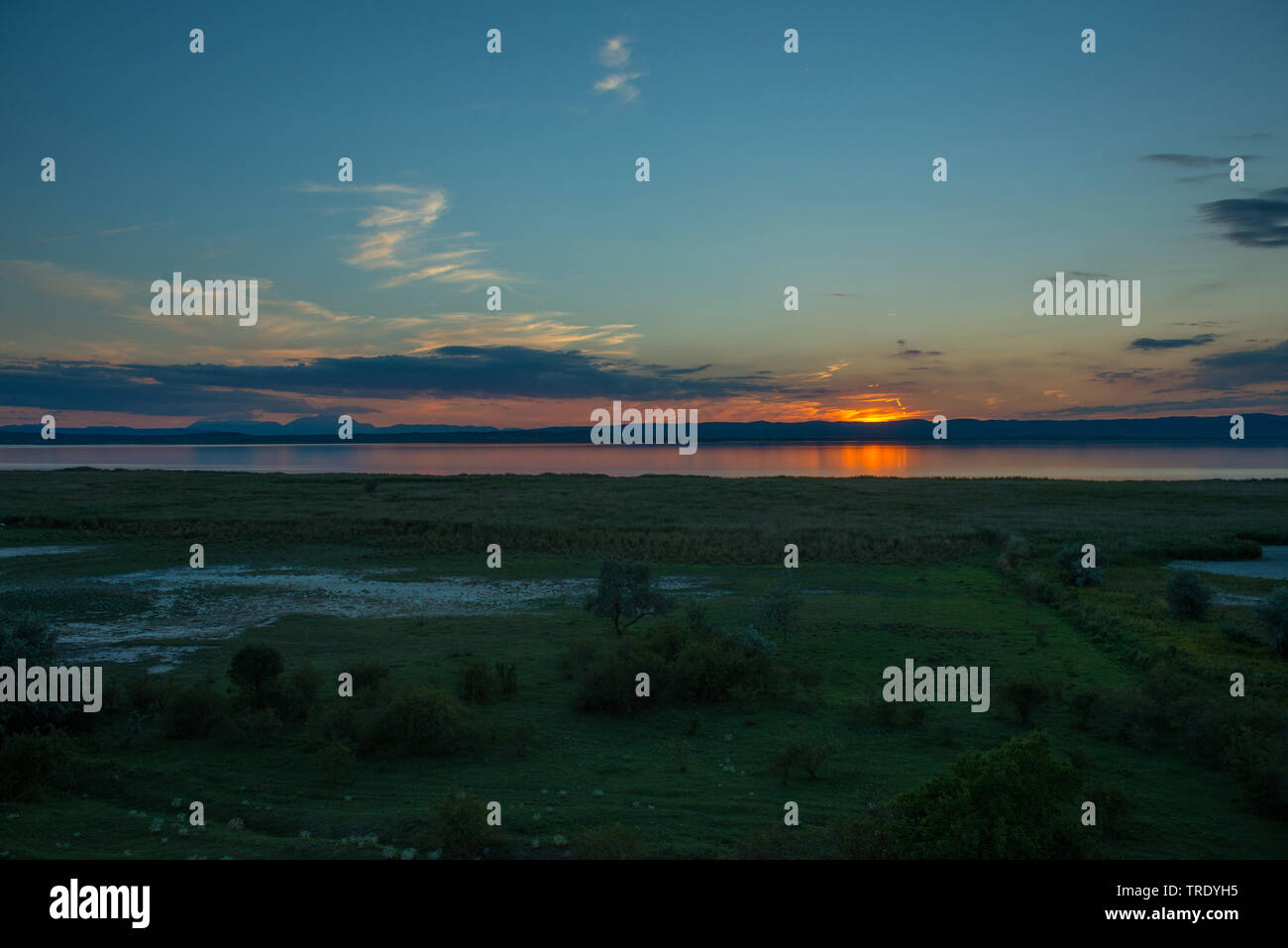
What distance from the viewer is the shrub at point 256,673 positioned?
43.5 ft

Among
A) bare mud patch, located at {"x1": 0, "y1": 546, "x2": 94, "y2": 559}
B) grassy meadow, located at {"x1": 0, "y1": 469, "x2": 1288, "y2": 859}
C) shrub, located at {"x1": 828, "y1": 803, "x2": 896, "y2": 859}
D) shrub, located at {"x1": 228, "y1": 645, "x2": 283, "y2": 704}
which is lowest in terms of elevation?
grassy meadow, located at {"x1": 0, "y1": 469, "x2": 1288, "y2": 859}

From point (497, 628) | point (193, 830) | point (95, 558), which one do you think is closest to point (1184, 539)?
point (497, 628)

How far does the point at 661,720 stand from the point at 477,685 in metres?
3.73

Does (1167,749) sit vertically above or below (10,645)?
below

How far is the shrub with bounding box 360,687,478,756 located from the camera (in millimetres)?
11742

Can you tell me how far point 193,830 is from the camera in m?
8.47

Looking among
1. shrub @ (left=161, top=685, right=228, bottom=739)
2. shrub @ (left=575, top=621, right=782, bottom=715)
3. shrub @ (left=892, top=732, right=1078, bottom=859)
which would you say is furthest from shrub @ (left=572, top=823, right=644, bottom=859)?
shrub @ (left=161, top=685, right=228, bottom=739)

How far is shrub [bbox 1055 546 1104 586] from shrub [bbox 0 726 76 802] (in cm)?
2970

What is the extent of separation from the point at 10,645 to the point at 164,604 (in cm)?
1348

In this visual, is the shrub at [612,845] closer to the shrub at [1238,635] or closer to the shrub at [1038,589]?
the shrub at [1238,635]

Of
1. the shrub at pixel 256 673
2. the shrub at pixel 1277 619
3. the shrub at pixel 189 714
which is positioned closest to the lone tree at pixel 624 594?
the shrub at pixel 256 673

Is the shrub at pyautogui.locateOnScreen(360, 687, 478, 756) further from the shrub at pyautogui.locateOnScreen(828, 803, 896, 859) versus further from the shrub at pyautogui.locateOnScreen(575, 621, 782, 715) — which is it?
the shrub at pyautogui.locateOnScreen(828, 803, 896, 859)

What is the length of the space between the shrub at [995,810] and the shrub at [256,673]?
36.0 ft

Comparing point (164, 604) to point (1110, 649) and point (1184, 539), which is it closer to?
point (1110, 649)
